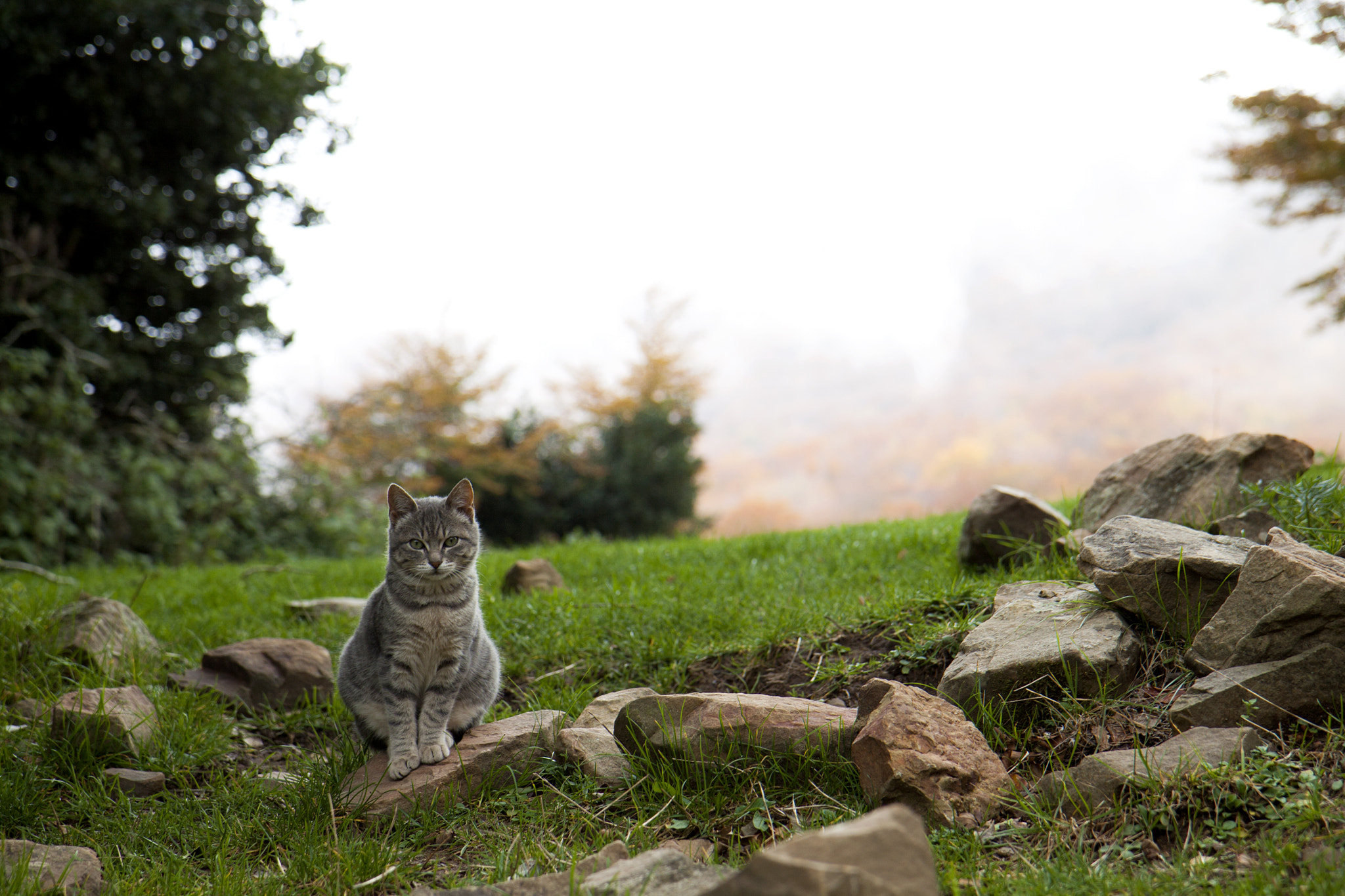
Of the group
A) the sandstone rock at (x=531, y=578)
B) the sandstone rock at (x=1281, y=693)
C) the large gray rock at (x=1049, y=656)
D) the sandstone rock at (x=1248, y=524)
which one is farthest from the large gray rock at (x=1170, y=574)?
the sandstone rock at (x=531, y=578)

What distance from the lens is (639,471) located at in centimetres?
1582

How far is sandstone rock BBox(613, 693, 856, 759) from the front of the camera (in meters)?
2.88

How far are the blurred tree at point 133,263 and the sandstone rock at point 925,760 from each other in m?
9.30

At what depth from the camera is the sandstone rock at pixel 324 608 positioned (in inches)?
227

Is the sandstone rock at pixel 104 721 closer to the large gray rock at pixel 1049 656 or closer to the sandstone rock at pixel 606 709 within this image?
the sandstone rock at pixel 606 709

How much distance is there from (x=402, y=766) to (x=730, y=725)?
136 centimetres

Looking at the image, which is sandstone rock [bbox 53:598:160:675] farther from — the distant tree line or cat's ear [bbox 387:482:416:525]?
the distant tree line

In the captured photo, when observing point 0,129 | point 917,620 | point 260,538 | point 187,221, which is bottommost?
point 260,538

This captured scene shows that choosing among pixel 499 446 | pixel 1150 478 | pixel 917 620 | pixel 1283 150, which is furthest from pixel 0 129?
pixel 1283 150

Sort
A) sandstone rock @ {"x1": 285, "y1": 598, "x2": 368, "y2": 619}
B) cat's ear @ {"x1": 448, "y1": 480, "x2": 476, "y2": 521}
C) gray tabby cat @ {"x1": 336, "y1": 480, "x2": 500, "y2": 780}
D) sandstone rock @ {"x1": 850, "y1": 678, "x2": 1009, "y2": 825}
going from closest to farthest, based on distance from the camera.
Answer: sandstone rock @ {"x1": 850, "y1": 678, "x2": 1009, "y2": 825} → gray tabby cat @ {"x1": 336, "y1": 480, "x2": 500, "y2": 780} → cat's ear @ {"x1": 448, "y1": 480, "x2": 476, "y2": 521} → sandstone rock @ {"x1": 285, "y1": 598, "x2": 368, "y2": 619}

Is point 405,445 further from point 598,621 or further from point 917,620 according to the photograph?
point 917,620

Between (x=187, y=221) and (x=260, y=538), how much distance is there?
4.48 m

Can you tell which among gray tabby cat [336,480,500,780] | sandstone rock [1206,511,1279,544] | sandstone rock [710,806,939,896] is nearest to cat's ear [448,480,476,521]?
gray tabby cat [336,480,500,780]

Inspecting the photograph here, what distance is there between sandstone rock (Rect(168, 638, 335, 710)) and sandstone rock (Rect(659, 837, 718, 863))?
2.63 m
